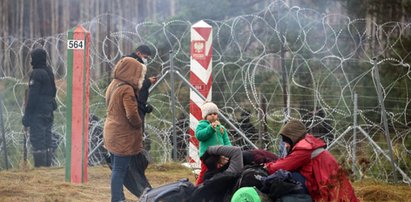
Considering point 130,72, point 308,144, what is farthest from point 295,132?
point 130,72

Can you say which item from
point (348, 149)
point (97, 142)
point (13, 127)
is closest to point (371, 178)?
point (348, 149)

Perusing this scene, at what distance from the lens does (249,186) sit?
7098 mm

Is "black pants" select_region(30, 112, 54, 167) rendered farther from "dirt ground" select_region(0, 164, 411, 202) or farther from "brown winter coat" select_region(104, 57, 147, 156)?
"brown winter coat" select_region(104, 57, 147, 156)

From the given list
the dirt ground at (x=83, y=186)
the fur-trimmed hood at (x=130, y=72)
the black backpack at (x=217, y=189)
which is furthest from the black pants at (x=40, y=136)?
the black backpack at (x=217, y=189)

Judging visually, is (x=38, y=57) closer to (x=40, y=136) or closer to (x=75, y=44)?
(x=40, y=136)

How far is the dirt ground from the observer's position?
953 cm

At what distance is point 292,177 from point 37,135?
6.01 metres

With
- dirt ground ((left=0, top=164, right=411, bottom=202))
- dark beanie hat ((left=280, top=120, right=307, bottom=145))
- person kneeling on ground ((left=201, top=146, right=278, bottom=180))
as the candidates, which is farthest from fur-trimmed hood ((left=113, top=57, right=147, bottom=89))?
dark beanie hat ((left=280, top=120, right=307, bottom=145))

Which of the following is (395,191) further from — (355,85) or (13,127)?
(13,127)

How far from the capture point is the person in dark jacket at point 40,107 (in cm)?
1228

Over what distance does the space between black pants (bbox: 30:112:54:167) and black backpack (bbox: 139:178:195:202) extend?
5.17 metres

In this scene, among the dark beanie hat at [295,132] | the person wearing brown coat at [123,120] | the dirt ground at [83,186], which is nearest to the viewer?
the dark beanie hat at [295,132]

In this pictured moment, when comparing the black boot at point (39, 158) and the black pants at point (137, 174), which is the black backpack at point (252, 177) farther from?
the black boot at point (39, 158)

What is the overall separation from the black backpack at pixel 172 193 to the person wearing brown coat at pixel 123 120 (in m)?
1.12
